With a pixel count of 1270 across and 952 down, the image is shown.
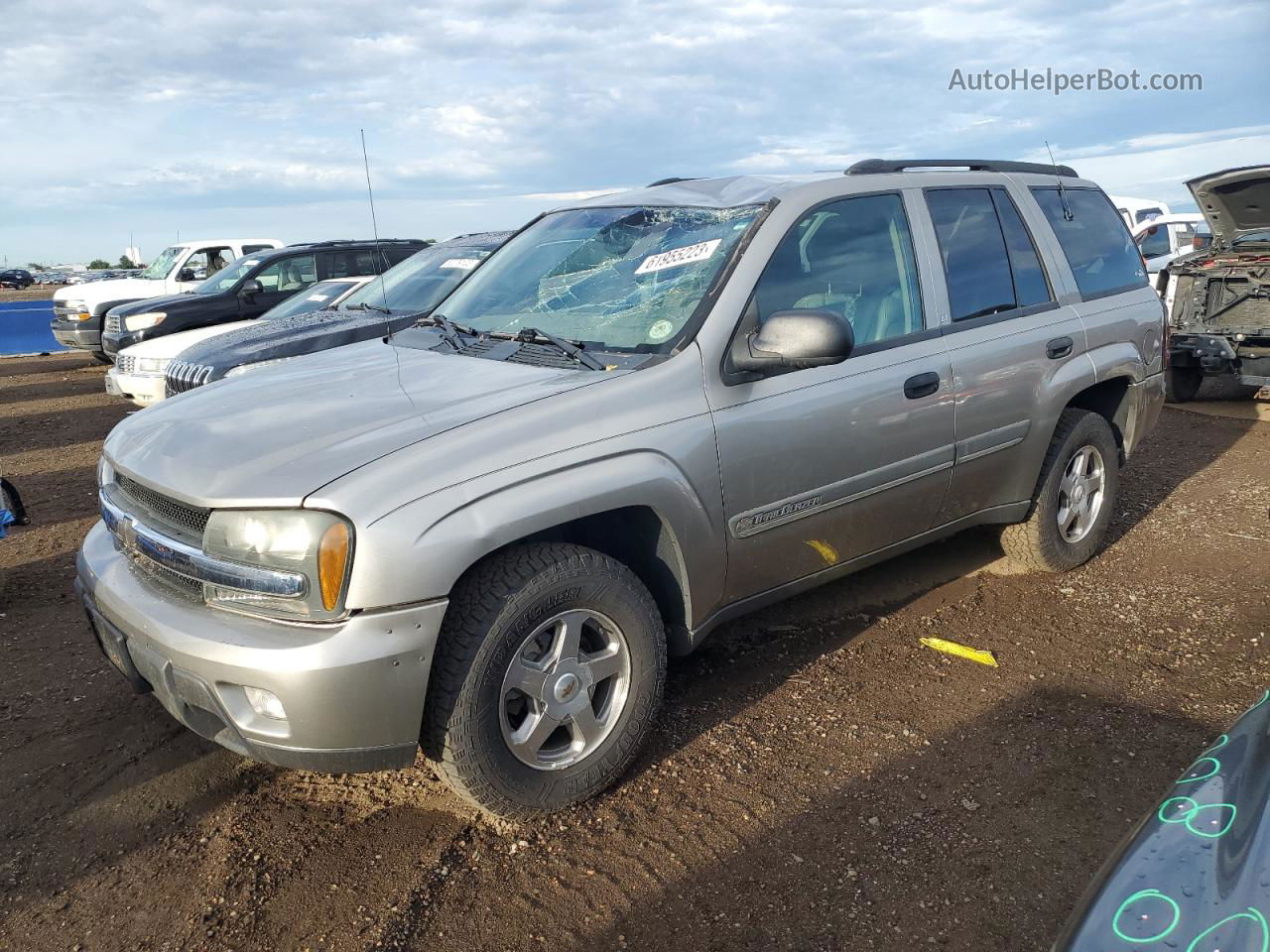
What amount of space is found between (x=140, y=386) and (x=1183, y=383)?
9801 millimetres

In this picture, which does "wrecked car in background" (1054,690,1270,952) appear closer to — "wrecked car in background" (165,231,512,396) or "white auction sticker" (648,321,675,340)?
"white auction sticker" (648,321,675,340)

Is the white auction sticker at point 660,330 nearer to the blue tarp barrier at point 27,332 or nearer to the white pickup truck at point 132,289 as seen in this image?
the white pickup truck at point 132,289

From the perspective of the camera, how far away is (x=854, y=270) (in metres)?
3.67

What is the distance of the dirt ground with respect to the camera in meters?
2.55

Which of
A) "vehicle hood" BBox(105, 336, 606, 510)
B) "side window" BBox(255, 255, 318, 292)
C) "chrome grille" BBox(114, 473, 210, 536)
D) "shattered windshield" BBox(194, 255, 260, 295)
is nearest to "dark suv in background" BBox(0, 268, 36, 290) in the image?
"shattered windshield" BBox(194, 255, 260, 295)

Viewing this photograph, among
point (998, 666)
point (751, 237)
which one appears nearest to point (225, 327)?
point (751, 237)

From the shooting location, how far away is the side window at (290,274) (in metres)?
11.6

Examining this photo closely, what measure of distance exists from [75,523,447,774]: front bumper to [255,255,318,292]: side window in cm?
973

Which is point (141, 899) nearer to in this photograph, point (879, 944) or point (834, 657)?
point (879, 944)

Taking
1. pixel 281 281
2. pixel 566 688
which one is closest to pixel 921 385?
pixel 566 688

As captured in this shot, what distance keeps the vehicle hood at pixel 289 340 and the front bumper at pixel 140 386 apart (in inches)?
54.9

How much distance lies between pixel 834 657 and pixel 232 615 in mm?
2381

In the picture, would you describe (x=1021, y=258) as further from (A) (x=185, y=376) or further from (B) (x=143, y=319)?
(B) (x=143, y=319)

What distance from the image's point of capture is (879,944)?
2.44 metres
